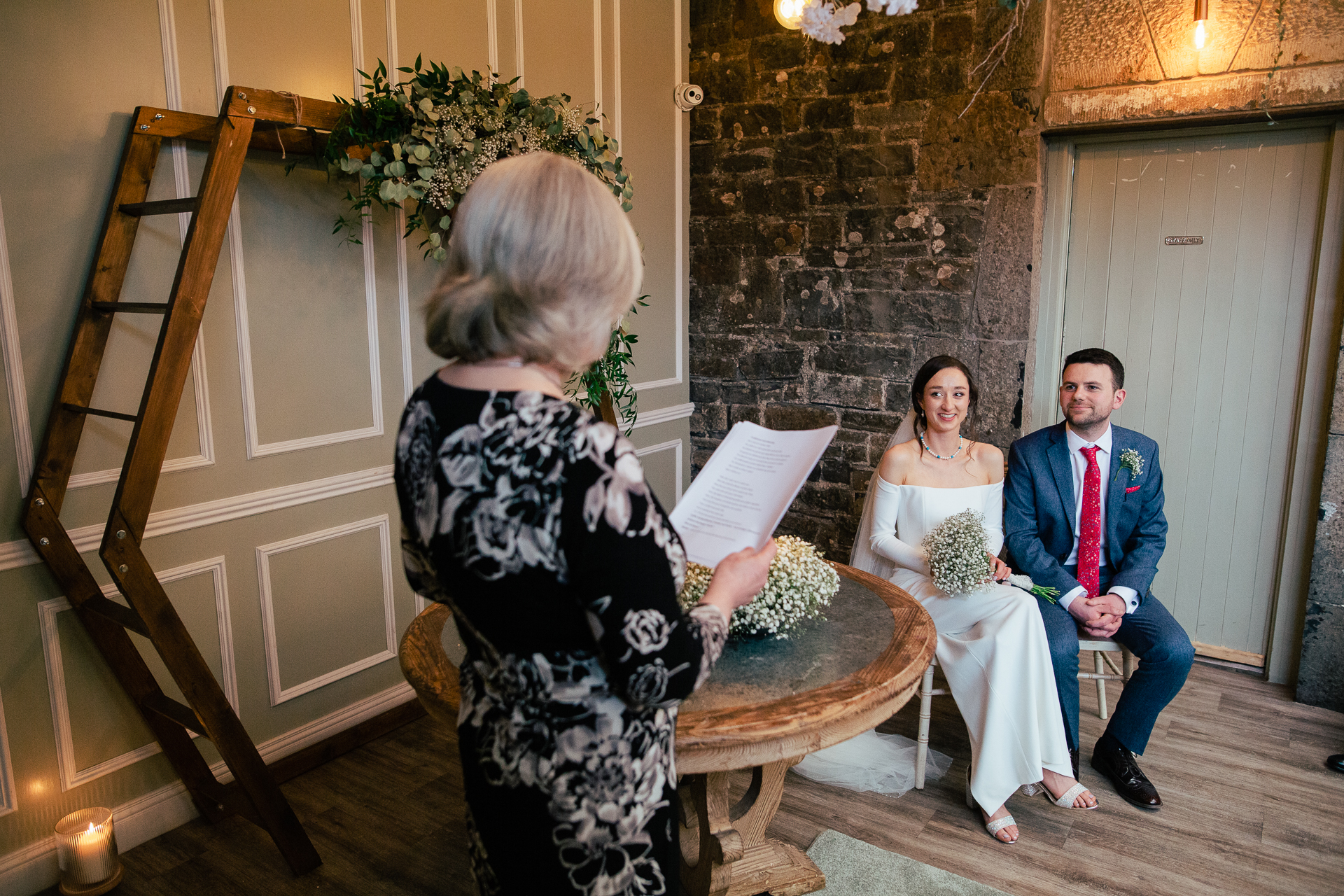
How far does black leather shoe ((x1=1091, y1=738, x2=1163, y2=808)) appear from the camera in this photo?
2.74m

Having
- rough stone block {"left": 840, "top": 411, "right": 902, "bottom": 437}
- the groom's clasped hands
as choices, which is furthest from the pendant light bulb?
the groom's clasped hands

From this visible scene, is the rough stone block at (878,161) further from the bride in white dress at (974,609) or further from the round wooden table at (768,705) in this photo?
the round wooden table at (768,705)

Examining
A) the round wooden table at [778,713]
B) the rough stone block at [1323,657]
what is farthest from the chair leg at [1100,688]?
the round wooden table at [778,713]

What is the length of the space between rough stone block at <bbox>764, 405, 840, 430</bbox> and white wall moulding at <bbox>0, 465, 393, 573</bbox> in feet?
6.72

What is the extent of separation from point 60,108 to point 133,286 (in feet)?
1.56

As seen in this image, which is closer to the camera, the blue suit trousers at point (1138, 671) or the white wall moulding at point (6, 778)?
the white wall moulding at point (6, 778)

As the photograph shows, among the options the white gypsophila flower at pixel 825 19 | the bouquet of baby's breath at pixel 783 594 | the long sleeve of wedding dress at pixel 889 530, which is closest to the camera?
the bouquet of baby's breath at pixel 783 594

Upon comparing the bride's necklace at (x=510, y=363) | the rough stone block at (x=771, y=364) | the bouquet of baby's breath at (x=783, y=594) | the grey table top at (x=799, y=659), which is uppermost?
the bride's necklace at (x=510, y=363)

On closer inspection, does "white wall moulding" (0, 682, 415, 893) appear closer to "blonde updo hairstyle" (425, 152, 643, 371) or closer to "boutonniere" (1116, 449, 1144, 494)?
"blonde updo hairstyle" (425, 152, 643, 371)

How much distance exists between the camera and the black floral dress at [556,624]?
102 cm

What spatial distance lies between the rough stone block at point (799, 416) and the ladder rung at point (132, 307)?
2.81 meters

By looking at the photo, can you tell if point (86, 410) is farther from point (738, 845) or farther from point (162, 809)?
point (738, 845)

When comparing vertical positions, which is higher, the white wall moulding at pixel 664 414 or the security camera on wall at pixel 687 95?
the security camera on wall at pixel 687 95

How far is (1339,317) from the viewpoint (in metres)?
3.34
